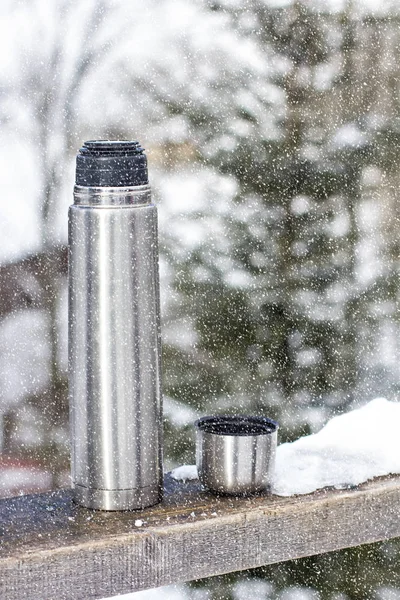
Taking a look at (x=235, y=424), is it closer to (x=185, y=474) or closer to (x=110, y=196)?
(x=185, y=474)

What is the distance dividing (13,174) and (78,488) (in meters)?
0.43

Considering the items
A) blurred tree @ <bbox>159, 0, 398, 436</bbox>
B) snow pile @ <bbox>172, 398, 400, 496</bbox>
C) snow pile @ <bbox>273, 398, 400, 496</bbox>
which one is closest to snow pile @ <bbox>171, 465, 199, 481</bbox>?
snow pile @ <bbox>172, 398, 400, 496</bbox>

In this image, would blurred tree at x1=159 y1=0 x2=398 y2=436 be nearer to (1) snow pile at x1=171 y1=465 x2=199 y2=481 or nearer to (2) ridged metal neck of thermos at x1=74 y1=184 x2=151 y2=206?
(1) snow pile at x1=171 y1=465 x2=199 y2=481

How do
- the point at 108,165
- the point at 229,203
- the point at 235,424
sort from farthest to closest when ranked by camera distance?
the point at 229,203
the point at 235,424
the point at 108,165

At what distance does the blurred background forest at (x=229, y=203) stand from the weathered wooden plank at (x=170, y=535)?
0.27m

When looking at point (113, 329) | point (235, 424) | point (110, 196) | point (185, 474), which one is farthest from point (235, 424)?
point (110, 196)

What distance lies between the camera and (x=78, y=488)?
0.98 metres

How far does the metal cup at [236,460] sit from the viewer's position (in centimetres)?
99

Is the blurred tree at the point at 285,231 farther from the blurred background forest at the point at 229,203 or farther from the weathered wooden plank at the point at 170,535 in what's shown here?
the weathered wooden plank at the point at 170,535

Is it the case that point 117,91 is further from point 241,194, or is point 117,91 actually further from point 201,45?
point 241,194

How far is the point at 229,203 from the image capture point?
1.32m

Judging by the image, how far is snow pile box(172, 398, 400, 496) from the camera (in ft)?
3.49

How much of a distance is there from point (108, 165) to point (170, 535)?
15.7 inches

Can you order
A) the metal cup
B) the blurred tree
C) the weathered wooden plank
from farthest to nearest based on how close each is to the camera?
the blurred tree, the metal cup, the weathered wooden plank
